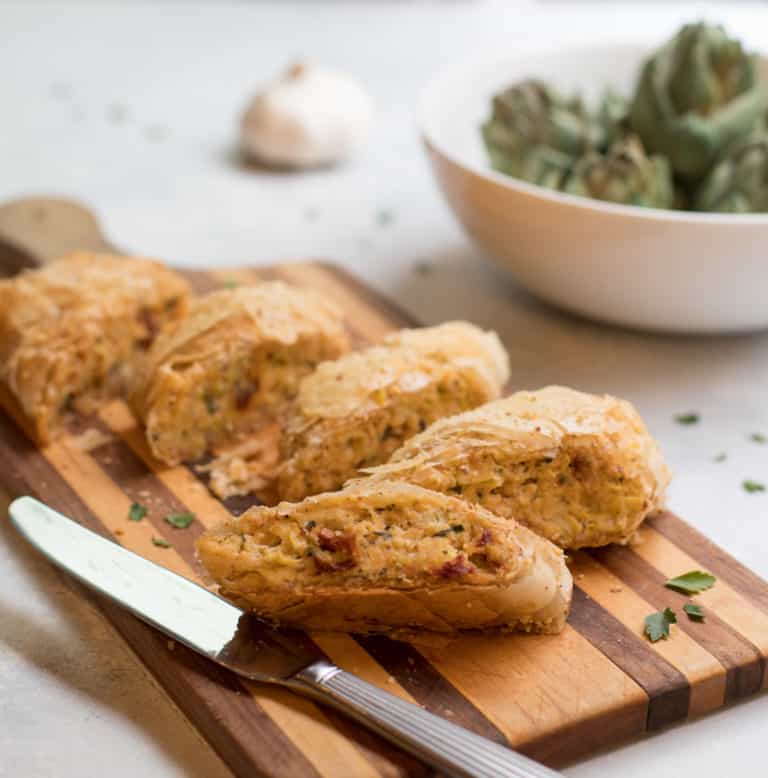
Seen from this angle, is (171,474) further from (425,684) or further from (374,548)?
(425,684)

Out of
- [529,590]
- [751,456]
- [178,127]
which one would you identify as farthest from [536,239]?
[178,127]

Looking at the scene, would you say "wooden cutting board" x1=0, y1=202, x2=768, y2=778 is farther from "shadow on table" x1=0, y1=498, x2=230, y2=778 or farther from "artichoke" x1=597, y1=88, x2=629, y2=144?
"artichoke" x1=597, y1=88, x2=629, y2=144

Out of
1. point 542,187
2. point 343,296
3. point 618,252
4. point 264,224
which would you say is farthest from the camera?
point 264,224

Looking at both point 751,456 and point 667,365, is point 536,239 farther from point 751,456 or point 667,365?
point 751,456

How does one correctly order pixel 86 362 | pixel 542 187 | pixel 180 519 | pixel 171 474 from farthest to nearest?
1. pixel 542 187
2. pixel 86 362
3. pixel 171 474
4. pixel 180 519

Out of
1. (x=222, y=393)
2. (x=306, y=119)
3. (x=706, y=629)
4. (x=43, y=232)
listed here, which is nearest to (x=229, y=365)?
(x=222, y=393)

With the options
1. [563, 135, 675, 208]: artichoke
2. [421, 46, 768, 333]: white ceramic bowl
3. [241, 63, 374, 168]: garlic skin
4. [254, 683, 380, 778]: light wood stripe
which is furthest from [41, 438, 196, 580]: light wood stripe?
[241, 63, 374, 168]: garlic skin
